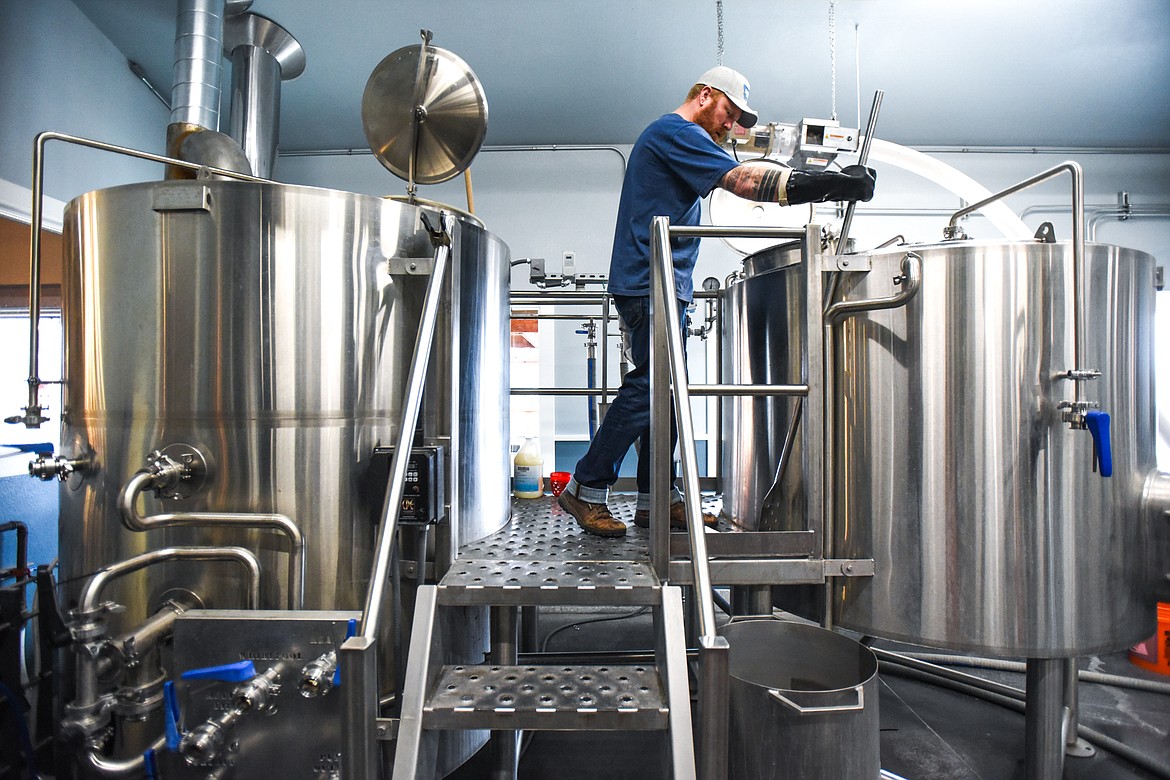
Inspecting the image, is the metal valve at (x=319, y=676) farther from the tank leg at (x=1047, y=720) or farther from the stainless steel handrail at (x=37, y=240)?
the tank leg at (x=1047, y=720)

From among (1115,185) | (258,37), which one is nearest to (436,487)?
(258,37)

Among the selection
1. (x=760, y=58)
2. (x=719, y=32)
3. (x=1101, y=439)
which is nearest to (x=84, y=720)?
(x=1101, y=439)

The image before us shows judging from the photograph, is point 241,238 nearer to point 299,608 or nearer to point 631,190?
point 299,608

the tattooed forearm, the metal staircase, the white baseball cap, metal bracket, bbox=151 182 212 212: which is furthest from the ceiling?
the metal staircase

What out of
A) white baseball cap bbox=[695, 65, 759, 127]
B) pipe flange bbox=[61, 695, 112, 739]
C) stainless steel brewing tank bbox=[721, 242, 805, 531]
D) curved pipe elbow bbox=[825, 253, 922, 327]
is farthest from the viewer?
white baseball cap bbox=[695, 65, 759, 127]

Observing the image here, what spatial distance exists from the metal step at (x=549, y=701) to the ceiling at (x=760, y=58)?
306 cm

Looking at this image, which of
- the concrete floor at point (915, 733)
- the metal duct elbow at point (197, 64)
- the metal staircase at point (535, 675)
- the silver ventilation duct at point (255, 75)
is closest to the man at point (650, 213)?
the concrete floor at point (915, 733)

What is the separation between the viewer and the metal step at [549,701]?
1.00 m

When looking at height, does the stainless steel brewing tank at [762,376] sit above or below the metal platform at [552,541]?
above

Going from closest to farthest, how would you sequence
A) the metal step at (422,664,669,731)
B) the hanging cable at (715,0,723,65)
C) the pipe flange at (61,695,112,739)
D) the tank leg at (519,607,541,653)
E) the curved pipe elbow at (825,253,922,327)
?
the metal step at (422,664,669,731) → the pipe flange at (61,695,112,739) → the curved pipe elbow at (825,253,922,327) → the tank leg at (519,607,541,653) → the hanging cable at (715,0,723,65)

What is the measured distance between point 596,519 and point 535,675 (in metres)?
0.56

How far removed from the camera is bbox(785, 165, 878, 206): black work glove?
4.77ft

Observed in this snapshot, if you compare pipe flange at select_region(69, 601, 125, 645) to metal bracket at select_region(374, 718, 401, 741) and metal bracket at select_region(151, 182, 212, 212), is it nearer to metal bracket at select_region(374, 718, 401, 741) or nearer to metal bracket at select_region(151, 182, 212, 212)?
metal bracket at select_region(374, 718, 401, 741)

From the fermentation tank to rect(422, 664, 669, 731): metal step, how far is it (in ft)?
1.09
